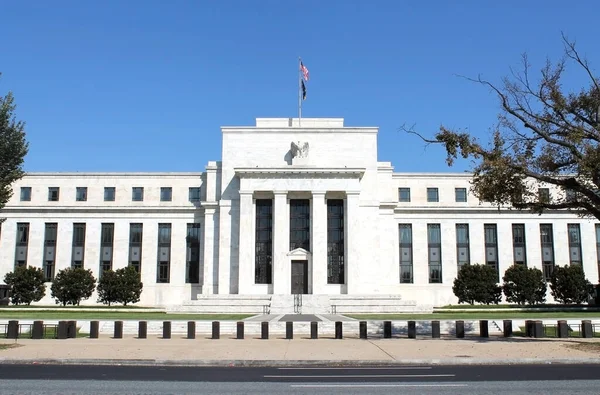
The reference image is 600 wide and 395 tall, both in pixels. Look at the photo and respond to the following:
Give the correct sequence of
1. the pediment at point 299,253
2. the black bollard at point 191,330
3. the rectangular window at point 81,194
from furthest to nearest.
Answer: the rectangular window at point 81,194, the pediment at point 299,253, the black bollard at point 191,330

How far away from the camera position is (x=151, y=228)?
7031 centimetres

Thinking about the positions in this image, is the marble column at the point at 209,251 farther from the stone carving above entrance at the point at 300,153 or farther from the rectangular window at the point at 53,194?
the rectangular window at the point at 53,194

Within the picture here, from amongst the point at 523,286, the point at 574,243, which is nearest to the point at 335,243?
the point at 523,286

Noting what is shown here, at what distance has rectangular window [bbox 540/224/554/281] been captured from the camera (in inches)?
2753

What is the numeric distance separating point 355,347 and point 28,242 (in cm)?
5580

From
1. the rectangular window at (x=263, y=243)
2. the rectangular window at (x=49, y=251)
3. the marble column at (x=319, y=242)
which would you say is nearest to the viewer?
the marble column at (x=319, y=242)

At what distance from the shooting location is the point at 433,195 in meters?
72.2

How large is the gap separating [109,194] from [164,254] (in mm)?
9732

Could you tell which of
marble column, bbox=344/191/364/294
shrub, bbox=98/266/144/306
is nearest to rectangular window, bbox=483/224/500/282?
marble column, bbox=344/191/364/294

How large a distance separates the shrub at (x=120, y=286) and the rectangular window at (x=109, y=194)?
37.7 feet

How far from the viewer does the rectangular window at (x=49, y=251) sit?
227 ft

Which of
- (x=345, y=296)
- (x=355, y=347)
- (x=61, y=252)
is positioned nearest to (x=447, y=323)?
(x=355, y=347)

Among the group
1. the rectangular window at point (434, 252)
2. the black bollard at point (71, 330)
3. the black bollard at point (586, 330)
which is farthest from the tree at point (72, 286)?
the black bollard at point (586, 330)

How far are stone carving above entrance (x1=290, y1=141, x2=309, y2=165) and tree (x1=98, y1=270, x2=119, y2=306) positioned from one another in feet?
72.3
